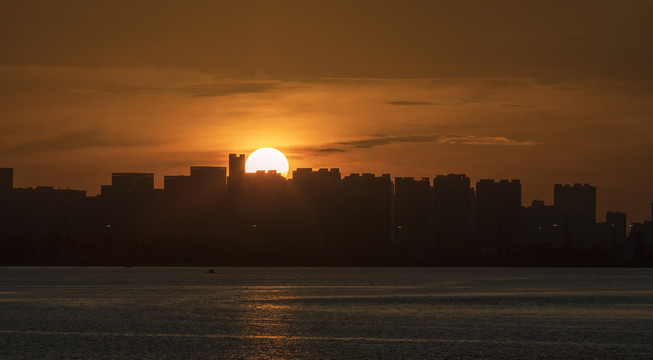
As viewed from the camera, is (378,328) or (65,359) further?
(378,328)

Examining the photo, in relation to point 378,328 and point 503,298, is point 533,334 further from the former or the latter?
point 503,298

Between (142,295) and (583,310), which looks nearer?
(583,310)

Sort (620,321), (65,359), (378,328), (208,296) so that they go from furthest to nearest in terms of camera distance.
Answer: (208,296), (620,321), (378,328), (65,359)

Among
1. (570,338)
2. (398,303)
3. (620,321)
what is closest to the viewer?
(570,338)

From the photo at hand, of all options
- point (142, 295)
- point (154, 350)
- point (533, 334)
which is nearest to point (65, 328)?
point (154, 350)

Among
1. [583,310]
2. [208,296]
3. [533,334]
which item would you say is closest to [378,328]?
[533,334]

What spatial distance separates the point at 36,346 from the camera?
213 feet

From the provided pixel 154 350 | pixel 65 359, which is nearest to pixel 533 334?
pixel 154 350

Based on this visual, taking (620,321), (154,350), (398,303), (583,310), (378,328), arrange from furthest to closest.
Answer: (398,303)
(583,310)
(620,321)
(378,328)
(154,350)

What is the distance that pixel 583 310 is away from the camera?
104 meters

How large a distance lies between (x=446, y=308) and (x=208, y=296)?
38250 mm

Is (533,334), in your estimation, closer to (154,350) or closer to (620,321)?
(620,321)

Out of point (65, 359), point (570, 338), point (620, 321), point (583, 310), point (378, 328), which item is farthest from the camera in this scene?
point (583, 310)

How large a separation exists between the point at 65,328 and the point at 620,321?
5059 cm
